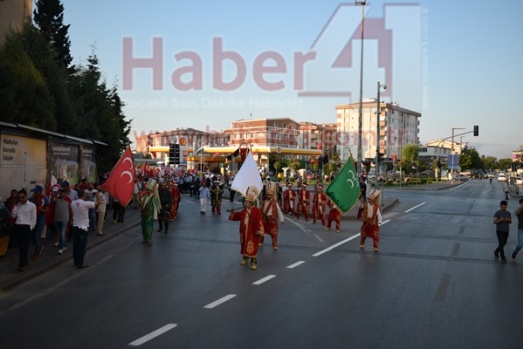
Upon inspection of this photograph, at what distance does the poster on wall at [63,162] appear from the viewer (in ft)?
54.3

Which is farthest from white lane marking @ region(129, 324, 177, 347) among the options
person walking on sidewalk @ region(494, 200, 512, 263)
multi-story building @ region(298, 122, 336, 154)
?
multi-story building @ region(298, 122, 336, 154)

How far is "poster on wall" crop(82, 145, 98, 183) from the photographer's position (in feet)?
64.7

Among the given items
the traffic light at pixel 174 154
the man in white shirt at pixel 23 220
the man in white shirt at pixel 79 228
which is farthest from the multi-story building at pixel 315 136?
the man in white shirt at pixel 23 220

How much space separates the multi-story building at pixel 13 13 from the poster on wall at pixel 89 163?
338 inches

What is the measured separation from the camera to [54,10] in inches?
1565

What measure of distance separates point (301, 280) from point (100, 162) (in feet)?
64.1

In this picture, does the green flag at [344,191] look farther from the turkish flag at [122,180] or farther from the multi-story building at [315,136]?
the multi-story building at [315,136]

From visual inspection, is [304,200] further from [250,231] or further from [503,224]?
[250,231]

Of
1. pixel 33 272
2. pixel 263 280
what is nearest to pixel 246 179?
pixel 263 280

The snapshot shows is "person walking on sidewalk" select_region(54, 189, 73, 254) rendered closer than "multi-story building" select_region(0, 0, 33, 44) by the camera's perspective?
Yes

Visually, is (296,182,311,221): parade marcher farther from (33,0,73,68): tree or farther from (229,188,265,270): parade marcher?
(33,0,73,68): tree

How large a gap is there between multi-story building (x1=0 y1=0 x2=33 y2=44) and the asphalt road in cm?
1590

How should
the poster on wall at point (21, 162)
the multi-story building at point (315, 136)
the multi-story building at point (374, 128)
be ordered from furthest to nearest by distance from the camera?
the multi-story building at point (315, 136), the multi-story building at point (374, 128), the poster on wall at point (21, 162)

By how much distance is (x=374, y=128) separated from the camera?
123 m
